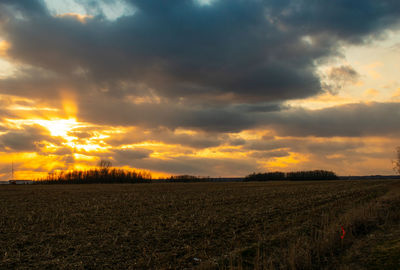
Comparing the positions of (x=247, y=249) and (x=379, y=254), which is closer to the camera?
(x=379, y=254)

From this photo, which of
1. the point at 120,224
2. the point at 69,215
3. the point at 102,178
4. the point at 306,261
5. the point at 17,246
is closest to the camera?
the point at 306,261

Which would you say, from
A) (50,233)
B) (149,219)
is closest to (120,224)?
(149,219)

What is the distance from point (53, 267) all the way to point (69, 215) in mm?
14832

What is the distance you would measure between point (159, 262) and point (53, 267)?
423cm

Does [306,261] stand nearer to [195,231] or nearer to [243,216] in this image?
[195,231]

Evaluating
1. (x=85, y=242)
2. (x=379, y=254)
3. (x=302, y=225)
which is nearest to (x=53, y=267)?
(x=85, y=242)

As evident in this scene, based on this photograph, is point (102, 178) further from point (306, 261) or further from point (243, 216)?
point (306, 261)

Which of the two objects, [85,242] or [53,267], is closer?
Answer: [53,267]

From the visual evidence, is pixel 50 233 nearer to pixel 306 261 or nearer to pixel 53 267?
pixel 53 267

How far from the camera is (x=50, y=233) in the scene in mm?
19531

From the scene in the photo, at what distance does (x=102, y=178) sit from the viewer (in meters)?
191

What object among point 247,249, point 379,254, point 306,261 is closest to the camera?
point 306,261

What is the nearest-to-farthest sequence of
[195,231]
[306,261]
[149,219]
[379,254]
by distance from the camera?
1. [306,261]
2. [379,254]
3. [195,231]
4. [149,219]

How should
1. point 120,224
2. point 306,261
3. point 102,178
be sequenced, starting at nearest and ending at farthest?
point 306,261 → point 120,224 → point 102,178
